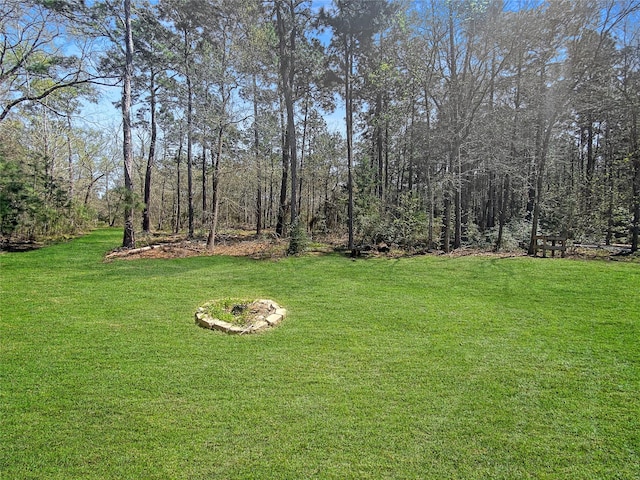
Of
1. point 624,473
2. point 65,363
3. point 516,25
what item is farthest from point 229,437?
point 516,25

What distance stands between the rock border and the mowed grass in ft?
0.43

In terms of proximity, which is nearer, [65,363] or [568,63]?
[65,363]

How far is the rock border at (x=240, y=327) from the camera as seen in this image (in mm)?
3645

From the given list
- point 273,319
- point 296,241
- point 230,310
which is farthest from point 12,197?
point 273,319

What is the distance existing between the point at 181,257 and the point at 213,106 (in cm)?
461

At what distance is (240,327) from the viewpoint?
372cm

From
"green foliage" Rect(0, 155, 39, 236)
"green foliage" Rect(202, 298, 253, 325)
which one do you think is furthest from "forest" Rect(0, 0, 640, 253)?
"green foliage" Rect(202, 298, 253, 325)

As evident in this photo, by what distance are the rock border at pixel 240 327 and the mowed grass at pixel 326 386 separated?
133 millimetres

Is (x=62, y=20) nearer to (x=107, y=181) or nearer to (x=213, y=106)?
(x=213, y=106)

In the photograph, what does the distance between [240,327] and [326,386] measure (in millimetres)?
1536

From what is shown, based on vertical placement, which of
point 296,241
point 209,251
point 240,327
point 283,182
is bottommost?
point 240,327

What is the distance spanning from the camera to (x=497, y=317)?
4105 millimetres

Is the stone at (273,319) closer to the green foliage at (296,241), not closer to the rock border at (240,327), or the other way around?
the rock border at (240,327)

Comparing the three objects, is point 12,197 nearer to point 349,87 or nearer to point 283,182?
point 283,182
